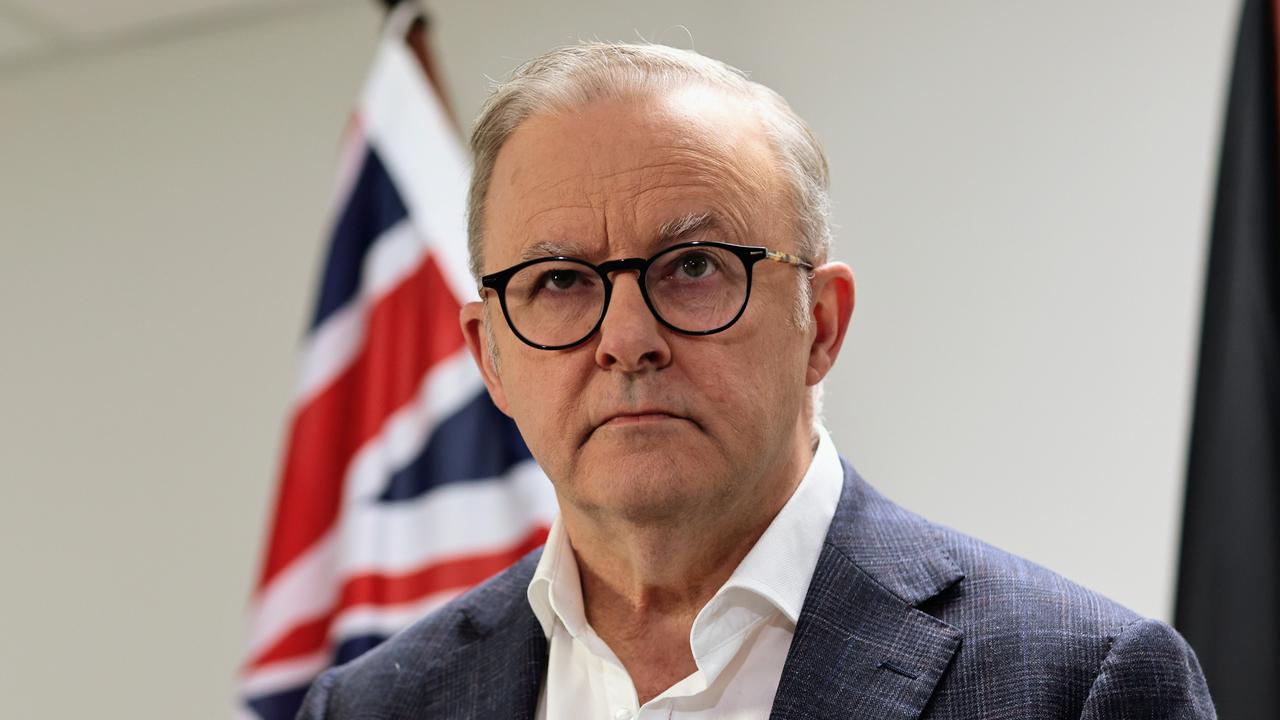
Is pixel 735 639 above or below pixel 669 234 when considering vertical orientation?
below

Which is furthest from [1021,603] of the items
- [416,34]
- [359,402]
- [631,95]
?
[416,34]

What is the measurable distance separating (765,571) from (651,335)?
267 mm

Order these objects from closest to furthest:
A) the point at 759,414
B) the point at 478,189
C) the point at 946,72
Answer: the point at 759,414 < the point at 478,189 < the point at 946,72

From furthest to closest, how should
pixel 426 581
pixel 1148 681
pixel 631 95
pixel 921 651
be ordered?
1. pixel 426 581
2. pixel 631 95
3. pixel 921 651
4. pixel 1148 681

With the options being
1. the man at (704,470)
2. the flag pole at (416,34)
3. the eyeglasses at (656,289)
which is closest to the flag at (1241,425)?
the man at (704,470)

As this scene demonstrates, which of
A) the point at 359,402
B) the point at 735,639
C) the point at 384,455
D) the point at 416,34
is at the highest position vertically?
the point at 416,34

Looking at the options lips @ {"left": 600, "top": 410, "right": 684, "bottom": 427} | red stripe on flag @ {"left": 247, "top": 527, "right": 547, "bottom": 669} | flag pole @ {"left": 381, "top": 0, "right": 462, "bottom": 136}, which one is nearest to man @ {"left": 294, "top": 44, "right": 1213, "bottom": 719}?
lips @ {"left": 600, "top": 410, "right": 684, "bottom": 427}

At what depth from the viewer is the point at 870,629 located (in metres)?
1.20

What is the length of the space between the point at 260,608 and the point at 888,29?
1837 mm

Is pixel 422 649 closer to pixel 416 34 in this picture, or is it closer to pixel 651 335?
pixel 651 335

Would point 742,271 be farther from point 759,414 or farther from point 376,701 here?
point 376,701

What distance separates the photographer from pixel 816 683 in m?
1.17

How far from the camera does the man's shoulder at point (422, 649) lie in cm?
142

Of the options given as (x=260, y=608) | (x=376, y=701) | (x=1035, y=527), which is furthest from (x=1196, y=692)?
(x=260, y=608)
